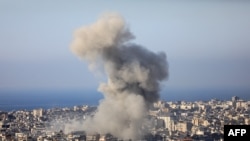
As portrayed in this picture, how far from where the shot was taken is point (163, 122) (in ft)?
53.8

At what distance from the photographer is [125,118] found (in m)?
14.0

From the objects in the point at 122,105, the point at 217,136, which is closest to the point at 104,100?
the point at 122,105

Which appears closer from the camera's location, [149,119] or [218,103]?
[149,119]

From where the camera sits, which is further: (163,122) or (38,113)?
(38,113)

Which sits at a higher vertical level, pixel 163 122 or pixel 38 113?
pixel 38 113

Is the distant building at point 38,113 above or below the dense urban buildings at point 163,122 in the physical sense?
above

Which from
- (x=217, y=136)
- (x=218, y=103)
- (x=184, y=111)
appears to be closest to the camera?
(x=217, y=136)

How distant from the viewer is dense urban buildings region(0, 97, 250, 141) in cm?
1365

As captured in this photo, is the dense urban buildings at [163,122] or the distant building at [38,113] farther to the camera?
the distant building at [38,113]

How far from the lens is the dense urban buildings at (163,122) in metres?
13.6

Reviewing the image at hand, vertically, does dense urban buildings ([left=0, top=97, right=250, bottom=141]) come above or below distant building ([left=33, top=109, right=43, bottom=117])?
below

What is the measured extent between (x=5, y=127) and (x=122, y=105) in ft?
Answer: 13.8

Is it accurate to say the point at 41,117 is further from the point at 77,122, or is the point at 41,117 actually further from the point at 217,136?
the point at 217,136

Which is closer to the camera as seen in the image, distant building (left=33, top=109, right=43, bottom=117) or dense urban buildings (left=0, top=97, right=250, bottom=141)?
dense urban buildings (left=0, top=97, right=250, bottom=141)
